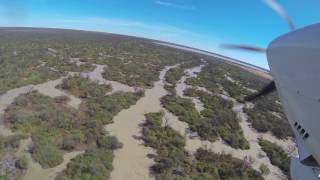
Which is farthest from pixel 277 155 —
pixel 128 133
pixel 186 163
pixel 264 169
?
pixel 128 133

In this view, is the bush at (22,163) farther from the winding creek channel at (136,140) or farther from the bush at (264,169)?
the bush at (264,169)

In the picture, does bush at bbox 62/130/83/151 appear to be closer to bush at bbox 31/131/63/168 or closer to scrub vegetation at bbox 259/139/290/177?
bush at bbox 31/131/63/168

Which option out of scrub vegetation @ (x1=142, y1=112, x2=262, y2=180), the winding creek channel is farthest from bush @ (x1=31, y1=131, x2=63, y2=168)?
scrub vegetation @ (x1=142, y1=112, x2=262, y2=180)

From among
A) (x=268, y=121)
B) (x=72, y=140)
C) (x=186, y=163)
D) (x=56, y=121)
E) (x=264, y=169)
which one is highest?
(x=72, y=140)

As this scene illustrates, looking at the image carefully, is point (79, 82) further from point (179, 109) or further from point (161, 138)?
point (161, 138)

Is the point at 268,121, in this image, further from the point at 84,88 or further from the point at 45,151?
the point at 45,151

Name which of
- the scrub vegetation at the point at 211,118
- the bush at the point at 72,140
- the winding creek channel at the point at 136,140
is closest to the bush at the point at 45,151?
the winding creek channel at the point at 136,140

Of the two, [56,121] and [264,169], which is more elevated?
[56,121]

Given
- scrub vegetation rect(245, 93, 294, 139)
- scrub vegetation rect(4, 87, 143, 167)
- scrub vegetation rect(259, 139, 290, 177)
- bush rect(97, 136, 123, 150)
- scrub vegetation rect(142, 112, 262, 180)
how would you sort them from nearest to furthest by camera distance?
scrub vegetation rect(142, 112, 262, 180), scrub vegetation rect(4, 87, 143, 167), bush rect(97, 136, 123, 150), scrub vegetation rect(259, 139, 290, 177), scrub vegetation rect(245, 93, 294, 139)
